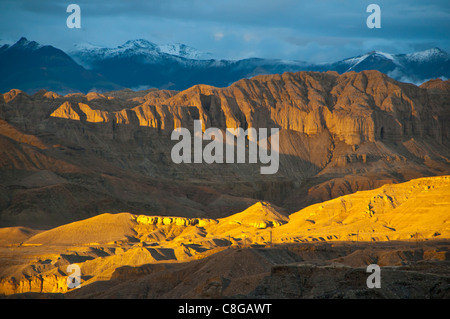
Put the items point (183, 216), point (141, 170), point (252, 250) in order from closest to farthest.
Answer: point (252, 250), point (183, 216), point (141, 170)

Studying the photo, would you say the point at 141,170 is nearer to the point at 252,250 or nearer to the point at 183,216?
the point at 183,216

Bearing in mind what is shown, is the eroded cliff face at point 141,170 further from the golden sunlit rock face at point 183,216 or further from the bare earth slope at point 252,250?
the bare earth slope at point 252,250

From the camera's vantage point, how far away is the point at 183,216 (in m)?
151

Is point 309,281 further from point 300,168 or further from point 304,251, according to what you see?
point 300,168

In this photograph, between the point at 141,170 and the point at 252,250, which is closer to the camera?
the point at 252,250

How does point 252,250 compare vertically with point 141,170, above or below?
above

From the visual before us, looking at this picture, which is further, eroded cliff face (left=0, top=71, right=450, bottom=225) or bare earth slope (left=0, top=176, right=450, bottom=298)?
eroded cliff face (left=0, top=71, right=450, bottom=225)

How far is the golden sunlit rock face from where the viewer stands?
63906 millimetres

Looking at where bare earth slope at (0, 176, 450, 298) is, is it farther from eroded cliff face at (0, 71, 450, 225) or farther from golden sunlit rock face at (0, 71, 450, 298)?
eroded cliff face at (0, 71, 450, 225)

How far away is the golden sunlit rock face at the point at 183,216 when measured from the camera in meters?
63.9

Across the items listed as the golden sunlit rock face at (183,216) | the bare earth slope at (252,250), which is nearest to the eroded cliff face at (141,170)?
the golden sunlit rock face at (183,216)

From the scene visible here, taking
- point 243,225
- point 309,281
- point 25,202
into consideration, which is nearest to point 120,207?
point 25,202

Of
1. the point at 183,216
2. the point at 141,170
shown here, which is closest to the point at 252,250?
the point at 183,216

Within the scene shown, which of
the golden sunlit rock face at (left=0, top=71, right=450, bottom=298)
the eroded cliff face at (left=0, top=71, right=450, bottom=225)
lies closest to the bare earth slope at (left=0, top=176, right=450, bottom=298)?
the golden sunlit rock face at (left=0, top=71, right=450, bottom=298)
